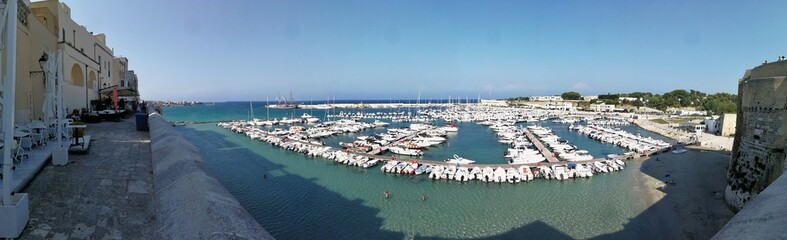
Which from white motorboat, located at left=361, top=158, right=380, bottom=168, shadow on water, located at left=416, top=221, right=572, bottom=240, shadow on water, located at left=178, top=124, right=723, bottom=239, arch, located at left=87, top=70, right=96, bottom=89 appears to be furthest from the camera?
white motorboat, located at left=361, top=158, right=380, bottom=168

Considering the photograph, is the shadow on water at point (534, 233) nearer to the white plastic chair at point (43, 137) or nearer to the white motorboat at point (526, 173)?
the white motorboat at point (526, 173)

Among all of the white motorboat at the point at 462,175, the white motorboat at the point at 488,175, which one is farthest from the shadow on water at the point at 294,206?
the white motorboat at the point at 488,175

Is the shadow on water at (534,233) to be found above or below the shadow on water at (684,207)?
below

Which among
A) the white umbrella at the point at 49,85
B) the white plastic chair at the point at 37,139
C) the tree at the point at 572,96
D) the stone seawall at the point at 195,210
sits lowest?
the stone seawall at the point at 195,210

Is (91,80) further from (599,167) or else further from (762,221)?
(599,167)

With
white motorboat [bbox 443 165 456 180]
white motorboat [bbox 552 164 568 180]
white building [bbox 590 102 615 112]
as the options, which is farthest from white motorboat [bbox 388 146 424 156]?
white building [bbox 590 102 615 112]

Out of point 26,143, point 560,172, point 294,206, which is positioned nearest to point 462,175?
point 560,172

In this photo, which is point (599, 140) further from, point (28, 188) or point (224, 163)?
point (28, 188)

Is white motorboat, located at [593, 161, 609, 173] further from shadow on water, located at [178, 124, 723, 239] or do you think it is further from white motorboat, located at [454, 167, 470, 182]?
white motorboat, located at [454, 167, 470, 182]
